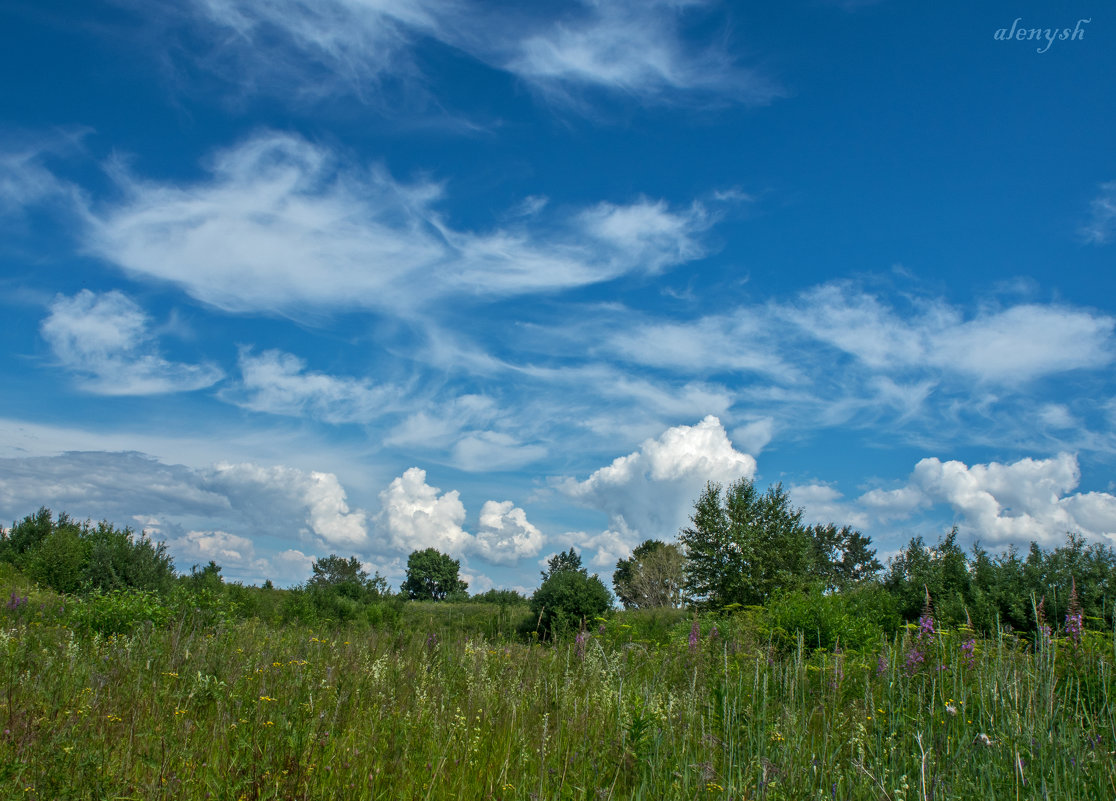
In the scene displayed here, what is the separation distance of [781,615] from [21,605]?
40.6ft

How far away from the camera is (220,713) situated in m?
3.82

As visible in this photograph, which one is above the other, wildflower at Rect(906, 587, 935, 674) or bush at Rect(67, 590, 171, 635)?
wildflower at Rect(906, 587, 935, 674)

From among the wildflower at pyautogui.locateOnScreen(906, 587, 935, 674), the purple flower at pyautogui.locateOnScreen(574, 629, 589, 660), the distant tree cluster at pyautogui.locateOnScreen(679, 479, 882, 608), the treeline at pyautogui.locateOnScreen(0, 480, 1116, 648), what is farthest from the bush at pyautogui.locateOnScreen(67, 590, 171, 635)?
the distant tree cluster at pyautogui.locateOnScreen(679, 479, 882, 608)

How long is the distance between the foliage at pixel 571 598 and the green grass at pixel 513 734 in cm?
1075

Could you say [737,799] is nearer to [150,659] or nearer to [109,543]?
[150,659]

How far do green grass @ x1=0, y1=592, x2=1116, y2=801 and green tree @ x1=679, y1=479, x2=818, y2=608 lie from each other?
27518mm

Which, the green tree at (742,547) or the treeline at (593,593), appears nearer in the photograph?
the treeline at (593,593)

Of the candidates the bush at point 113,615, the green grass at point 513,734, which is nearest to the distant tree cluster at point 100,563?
the bush at point 113,615

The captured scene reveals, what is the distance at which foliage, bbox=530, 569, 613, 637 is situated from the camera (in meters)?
16.6

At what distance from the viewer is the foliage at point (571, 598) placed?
16.6m

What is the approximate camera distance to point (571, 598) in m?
16.8

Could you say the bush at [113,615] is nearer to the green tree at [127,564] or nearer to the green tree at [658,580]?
the green tree at [127,564]

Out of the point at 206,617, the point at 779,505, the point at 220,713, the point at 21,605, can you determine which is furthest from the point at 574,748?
the point at 779,505

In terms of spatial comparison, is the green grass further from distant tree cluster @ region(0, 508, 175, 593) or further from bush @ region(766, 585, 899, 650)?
distant tree cluster @ region(0, 508, 175, 593)
